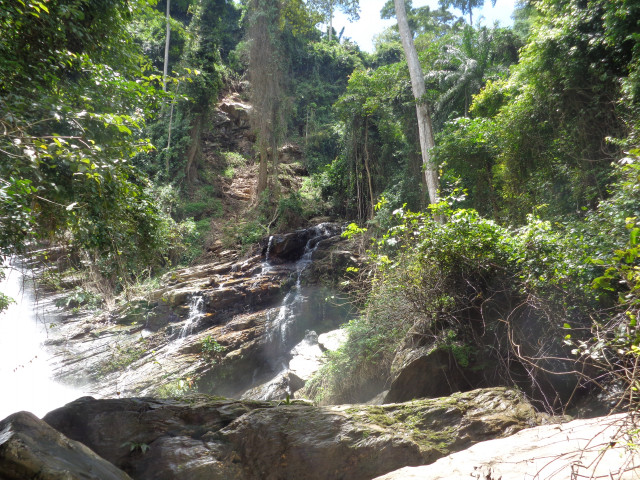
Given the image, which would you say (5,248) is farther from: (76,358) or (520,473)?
(76,358)

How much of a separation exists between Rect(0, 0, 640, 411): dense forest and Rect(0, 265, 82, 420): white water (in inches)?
99.2

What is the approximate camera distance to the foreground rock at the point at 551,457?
2158 millimetres

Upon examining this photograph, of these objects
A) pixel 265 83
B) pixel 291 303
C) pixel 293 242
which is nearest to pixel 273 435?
pixel 291 303

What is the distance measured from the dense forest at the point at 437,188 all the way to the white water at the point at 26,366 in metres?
2.52

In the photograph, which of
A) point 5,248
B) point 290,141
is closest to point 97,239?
point 5,248

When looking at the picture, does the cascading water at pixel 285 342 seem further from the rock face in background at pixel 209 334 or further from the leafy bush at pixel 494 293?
the leafy bush at pixel 494 293

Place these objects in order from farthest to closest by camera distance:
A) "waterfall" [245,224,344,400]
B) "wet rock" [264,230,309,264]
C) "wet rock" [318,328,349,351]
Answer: "wet rock" [264,230,309,264] < "waterfall" [245,224,344,400] < "wet rock" [318,328,349,351]

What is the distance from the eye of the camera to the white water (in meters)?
10.1

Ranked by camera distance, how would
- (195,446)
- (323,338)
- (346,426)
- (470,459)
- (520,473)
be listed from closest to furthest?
(520,473), (470,459), (195,446), (346,426), (323,338)

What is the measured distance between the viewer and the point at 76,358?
1110 centimetres

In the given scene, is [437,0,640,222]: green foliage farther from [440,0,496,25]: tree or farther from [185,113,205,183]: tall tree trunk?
[440,0,496,25]: tree

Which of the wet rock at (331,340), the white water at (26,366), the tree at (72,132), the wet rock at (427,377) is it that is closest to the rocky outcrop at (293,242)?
the wet rock at (331,340)

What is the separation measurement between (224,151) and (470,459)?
22878 mm

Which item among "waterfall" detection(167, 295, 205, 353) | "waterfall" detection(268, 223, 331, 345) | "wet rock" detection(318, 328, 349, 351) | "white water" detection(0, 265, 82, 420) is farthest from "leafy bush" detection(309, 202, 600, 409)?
"white water" detection(0, 265, 82, 420)
